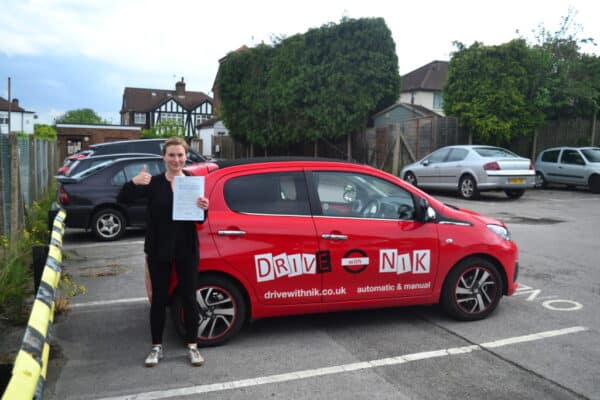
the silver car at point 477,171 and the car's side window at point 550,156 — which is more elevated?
the car's side window at point 550,156

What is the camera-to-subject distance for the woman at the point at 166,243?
4.27 meters

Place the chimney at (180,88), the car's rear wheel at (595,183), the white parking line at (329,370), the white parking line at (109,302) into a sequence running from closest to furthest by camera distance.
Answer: the white parking line at (329,370) < the white parking line at (109,302) < the car's rear wheel at (595,183) < the chimney at (180,88)

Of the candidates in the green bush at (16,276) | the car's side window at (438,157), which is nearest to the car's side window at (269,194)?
the green bush at (16,276)

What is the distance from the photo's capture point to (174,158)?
4340mm

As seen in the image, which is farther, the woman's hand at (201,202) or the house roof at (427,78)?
the house roof at (427,78)

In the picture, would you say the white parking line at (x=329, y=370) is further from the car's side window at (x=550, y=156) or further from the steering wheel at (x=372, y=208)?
the car's side window at (x=550, y=156)

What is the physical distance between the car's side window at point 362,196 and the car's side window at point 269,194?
196mm

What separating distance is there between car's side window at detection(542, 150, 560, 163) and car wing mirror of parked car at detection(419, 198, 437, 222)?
51.3ft

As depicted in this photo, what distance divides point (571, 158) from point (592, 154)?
659 mm

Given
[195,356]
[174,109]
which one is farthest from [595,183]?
[174,109]

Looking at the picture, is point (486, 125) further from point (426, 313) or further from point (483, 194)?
point (426, 313)

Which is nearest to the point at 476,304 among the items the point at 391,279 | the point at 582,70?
the point at 391,279

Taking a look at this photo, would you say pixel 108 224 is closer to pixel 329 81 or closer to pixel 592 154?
pixel 592 154

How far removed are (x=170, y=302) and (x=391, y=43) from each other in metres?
23.9
